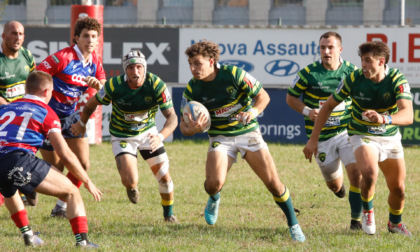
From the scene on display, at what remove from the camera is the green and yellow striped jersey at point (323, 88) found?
898 centimetres

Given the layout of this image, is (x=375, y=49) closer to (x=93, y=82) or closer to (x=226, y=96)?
(x=226, y=96)

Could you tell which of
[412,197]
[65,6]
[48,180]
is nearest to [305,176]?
[412,197]

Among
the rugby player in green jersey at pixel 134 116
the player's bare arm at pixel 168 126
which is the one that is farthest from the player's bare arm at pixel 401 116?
the rugby player in green jersey at pixel 134 116

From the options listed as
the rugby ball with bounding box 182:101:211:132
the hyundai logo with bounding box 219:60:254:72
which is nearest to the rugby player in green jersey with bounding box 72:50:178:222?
the rugby ball with bounding box 182:101:211:132

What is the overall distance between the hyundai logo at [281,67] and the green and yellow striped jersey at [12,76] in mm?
A: 10223

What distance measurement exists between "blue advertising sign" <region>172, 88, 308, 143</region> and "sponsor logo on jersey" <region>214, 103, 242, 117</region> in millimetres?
11102

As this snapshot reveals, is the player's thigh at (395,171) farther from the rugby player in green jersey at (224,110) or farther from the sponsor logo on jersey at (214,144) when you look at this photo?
the sponsor logo on jersey at (214,144)

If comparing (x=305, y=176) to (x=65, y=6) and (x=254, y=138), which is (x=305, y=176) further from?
(x=65, y=6)

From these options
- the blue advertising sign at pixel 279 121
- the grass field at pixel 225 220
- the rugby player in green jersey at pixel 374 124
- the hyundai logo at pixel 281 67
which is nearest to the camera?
the grass field at pixel 225 220

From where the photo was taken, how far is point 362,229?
8.40 m

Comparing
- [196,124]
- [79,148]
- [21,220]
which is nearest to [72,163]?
[21,220]

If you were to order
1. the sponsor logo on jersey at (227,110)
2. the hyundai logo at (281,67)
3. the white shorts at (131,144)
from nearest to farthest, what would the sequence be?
1. the sponsor logo on jersey at (227,110)
2. the white shorts at (131,144)
3. the hyundai logo at (281,67)

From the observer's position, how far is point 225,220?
918 centimetres

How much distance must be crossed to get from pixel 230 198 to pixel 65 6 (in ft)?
124
